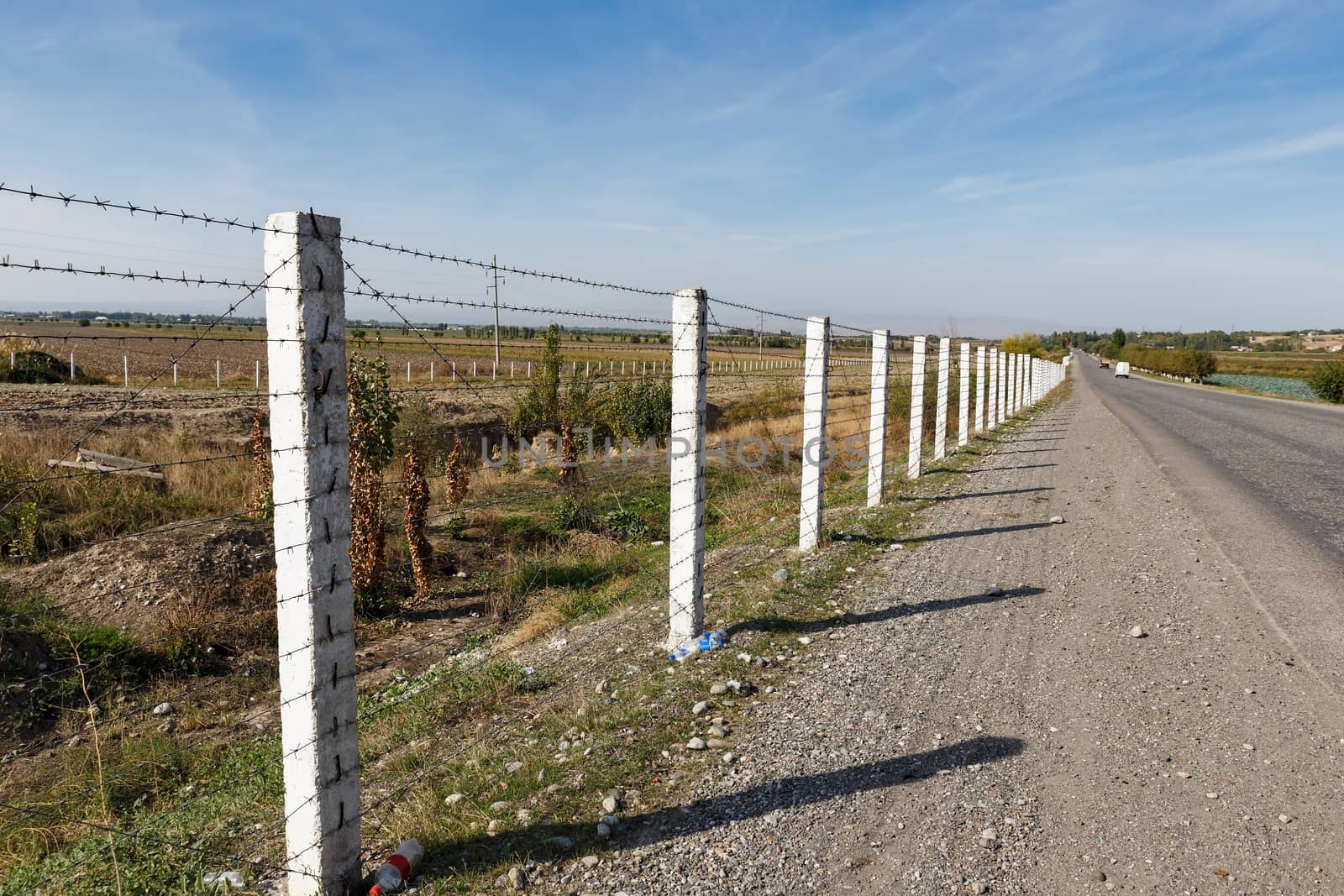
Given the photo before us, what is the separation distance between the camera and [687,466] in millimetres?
5191

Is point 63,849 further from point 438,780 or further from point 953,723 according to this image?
point 953,723

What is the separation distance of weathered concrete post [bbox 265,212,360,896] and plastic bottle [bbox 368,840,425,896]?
0.15 metres

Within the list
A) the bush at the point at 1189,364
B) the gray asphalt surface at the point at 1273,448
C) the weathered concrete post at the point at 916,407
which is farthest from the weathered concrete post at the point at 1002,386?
the bush at the point at 1189,364

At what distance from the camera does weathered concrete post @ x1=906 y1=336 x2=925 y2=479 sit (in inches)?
442

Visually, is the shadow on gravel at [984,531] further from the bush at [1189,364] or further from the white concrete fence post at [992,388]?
the bush at [1189,364]

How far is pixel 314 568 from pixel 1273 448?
17.8 meters

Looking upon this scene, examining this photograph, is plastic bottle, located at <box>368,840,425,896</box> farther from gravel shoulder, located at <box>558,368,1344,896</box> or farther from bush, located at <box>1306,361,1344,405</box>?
bush, located at <box>1306,361,1344,405</box>

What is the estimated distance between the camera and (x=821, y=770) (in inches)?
146

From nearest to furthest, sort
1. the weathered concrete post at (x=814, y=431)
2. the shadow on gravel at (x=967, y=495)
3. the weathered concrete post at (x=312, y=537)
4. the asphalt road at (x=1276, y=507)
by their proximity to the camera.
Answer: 1. the weathered concrete post at (x=312, y=537)
2. the asphalt road at (x=1276, y=507)
3. the weathered concrete post at (x=814, y=431)
4. the shadow on gravel at (x=967, y=495)

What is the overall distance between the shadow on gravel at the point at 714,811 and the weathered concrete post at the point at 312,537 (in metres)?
0.52

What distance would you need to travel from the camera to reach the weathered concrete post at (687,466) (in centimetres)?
505

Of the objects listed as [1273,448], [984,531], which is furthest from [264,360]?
[1273,448]

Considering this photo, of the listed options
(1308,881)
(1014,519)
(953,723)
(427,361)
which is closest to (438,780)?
(953,723)

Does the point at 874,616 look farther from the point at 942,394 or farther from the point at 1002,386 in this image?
the point at 1002,386
